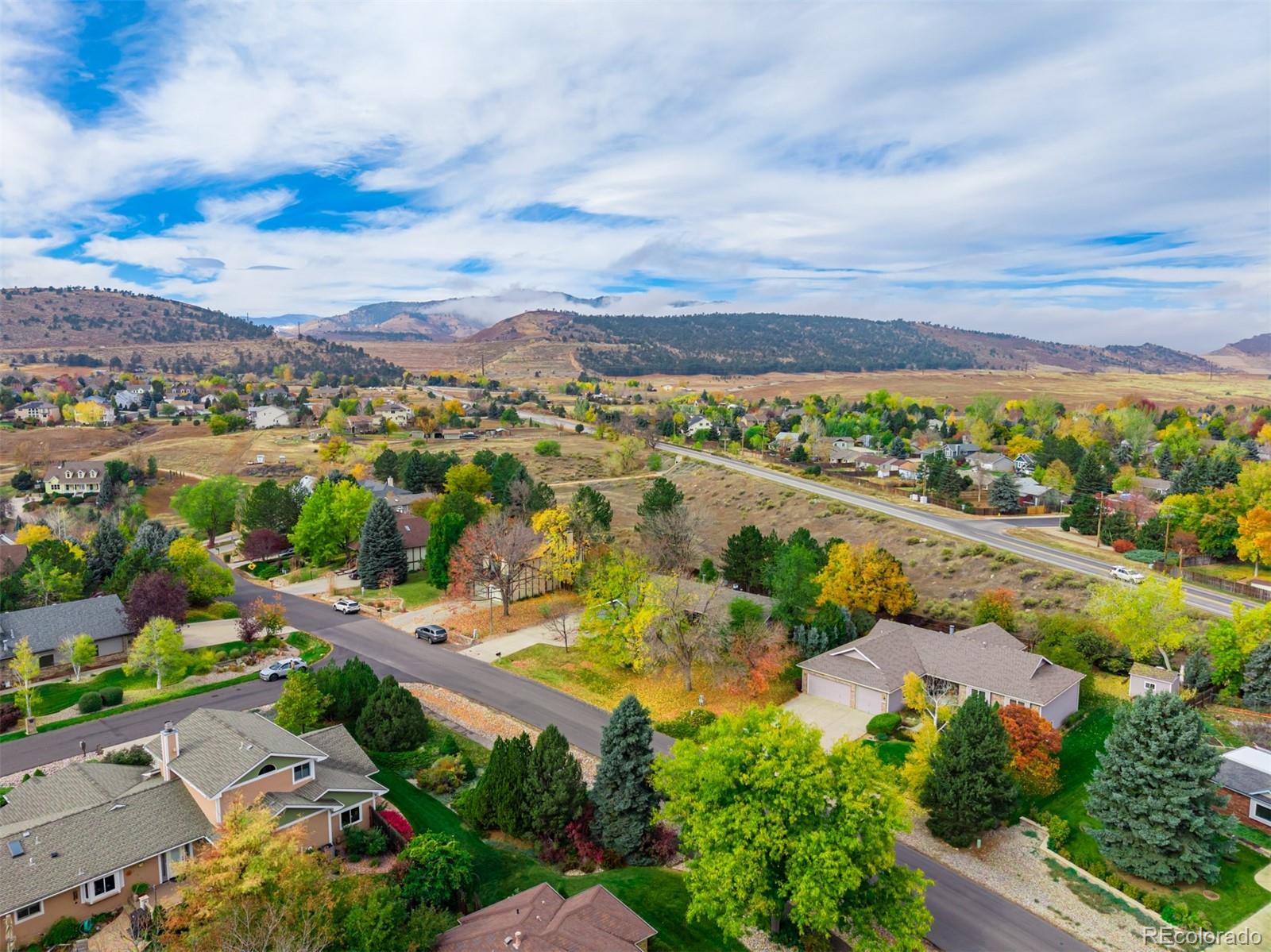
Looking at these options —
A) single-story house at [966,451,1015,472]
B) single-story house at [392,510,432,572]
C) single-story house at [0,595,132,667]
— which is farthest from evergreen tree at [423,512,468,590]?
single-story house at [966,451,1015,472]

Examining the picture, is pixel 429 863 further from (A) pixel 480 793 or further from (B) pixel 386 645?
(B) pixel 386 645

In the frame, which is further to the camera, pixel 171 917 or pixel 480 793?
pixel 480 793

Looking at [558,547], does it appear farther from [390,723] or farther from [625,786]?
[625,786]

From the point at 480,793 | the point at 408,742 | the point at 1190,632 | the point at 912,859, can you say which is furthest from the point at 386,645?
the point at 1190,632

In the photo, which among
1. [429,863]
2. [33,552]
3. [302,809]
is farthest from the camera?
[33,552]

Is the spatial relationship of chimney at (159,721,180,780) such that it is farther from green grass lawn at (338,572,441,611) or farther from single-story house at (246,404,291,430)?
single-story house at (246,404,291,430)

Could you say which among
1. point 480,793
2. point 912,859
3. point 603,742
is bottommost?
point 912,859
